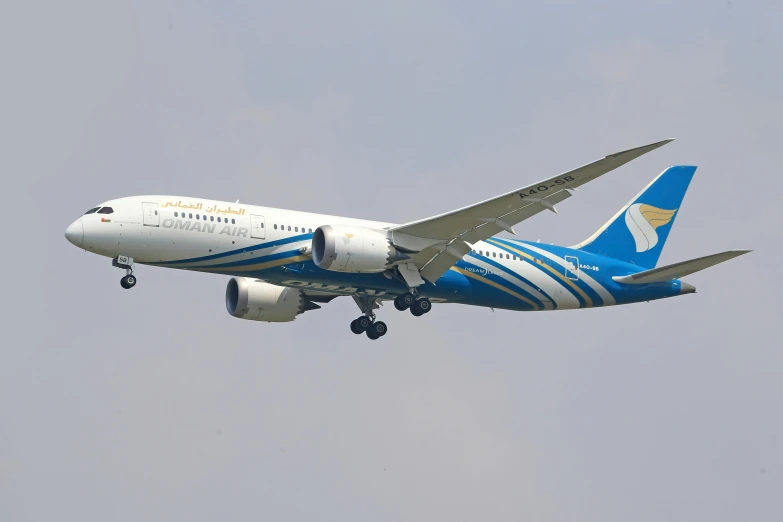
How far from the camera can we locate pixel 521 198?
46156 millimetres

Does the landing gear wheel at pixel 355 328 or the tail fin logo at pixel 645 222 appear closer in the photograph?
the landing gear wheel at pixel 355 328

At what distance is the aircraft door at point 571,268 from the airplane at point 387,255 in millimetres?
52

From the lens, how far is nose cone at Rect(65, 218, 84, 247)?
152 ft

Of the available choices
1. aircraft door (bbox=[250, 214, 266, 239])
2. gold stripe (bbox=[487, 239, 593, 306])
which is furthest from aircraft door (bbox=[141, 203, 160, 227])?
gold stripe (bbox=[487, 239, 593, 306])

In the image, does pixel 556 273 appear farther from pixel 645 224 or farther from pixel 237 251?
pixel 237 251

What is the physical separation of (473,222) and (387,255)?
3.42 metres

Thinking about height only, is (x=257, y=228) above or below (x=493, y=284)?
above

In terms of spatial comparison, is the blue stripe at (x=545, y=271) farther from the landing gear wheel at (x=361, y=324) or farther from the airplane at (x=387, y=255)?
the landing gear wheel at (x=361, y=324)

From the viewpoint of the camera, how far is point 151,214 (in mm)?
46938

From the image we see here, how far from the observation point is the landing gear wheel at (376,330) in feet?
177

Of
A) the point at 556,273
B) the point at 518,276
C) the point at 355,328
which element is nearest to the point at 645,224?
the point at 556,273

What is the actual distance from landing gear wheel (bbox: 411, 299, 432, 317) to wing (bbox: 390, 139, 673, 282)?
3.17ft

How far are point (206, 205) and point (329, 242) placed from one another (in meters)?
4.76

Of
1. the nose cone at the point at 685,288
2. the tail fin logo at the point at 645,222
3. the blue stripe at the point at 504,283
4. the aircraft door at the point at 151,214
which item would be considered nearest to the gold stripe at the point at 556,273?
the blue stripe at the point at 504,283
